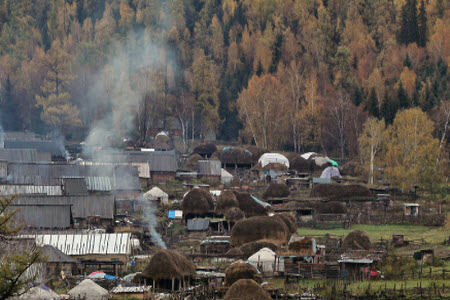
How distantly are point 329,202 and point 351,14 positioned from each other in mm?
60260

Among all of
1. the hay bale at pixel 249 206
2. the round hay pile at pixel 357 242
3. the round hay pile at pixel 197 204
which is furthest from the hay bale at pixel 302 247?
the round hay pile at pixel 197 204

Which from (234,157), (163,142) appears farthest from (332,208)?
(163,142)

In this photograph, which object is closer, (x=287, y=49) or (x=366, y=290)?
(x=366, y=290)

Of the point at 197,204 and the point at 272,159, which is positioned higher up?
the point at 272,159

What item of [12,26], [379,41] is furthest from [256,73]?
[12,26]

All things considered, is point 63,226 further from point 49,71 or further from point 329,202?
point 49,71

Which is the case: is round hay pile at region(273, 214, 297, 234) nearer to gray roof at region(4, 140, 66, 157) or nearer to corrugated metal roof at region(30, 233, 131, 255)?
corrugated metal roof at region(30, 233, 131, 255)

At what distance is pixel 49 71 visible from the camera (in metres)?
118

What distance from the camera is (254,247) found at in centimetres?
4566

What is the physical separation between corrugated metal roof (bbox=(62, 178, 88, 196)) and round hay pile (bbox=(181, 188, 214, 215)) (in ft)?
22.6

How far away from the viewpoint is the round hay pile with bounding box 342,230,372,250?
47156 millimetres

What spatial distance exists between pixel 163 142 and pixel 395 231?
4865 cm

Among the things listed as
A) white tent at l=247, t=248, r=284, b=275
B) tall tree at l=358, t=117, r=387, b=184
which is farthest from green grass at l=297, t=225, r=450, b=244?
tall tree at l=358, t=117, r=387, b=184

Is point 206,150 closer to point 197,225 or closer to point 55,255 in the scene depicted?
point 197,225
